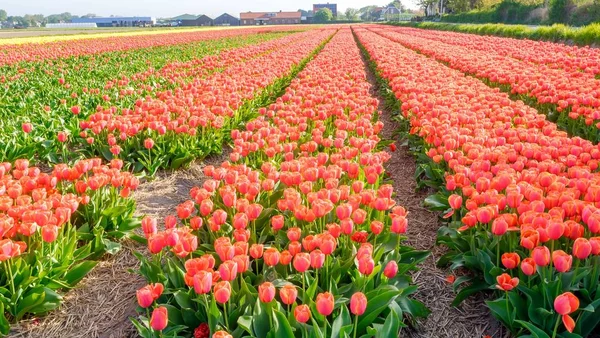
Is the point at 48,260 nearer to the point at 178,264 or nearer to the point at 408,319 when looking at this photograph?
the point at 178,264

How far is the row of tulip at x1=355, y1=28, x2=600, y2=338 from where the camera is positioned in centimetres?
260

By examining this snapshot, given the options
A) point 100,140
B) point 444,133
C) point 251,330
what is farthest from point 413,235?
point 100,140

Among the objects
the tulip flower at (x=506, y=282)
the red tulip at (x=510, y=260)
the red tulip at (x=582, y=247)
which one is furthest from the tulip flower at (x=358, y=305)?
the red tulip at (x=582, y=247)

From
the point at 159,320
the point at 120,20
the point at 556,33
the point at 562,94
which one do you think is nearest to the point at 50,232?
the point at 159,320

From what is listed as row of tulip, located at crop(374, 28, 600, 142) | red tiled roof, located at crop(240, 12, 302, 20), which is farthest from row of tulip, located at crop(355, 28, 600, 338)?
red tiled roof, located at crop(240, 12, 302, 20)

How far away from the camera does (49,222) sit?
124 inches

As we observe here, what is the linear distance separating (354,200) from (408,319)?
87 centimetres

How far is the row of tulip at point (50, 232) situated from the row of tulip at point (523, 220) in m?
2.74

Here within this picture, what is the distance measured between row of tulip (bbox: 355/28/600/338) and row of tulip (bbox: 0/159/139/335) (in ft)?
8.98

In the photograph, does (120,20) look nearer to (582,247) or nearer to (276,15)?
(276,15)

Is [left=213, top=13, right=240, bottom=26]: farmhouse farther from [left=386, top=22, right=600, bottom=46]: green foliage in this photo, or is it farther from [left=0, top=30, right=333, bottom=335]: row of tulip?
[left=0, top=30, right=333, bottom=335]: row of tulip

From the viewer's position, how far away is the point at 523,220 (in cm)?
285

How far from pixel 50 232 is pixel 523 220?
294 centimetres

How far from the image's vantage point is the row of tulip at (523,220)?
2.60m
